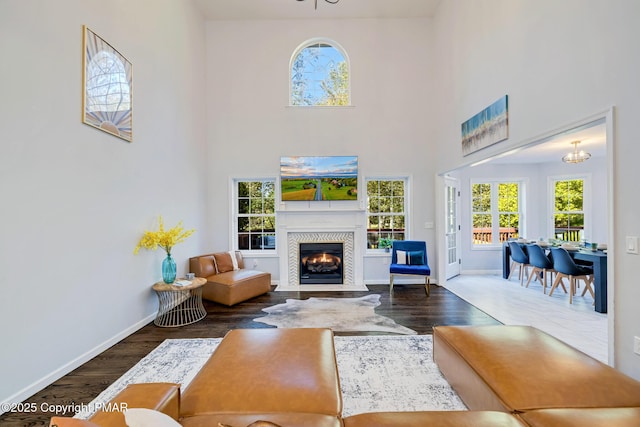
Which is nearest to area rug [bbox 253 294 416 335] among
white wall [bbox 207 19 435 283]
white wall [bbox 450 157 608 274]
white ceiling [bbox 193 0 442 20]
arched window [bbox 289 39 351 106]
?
white wall [bbox 207 19 435 283]

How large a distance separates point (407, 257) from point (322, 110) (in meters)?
3.32

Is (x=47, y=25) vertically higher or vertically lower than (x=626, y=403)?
higher

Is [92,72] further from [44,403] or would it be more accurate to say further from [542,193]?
[542,193]

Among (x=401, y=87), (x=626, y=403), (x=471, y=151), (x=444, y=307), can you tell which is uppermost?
(x=401, y=87)

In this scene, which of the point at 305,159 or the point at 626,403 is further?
the point at 305,159

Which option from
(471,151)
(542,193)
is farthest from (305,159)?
(542,193)

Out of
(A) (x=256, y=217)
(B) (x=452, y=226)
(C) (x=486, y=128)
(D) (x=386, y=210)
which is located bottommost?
(B) (x=452, y=226)

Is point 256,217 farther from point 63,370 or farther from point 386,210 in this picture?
point 63,370

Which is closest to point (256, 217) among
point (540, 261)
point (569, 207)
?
point (540, 261)

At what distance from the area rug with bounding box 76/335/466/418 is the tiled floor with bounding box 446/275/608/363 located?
5.21ft

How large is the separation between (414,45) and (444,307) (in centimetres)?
498

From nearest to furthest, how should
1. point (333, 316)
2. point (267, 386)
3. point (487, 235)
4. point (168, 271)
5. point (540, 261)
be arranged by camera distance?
1. point (267, 386)
2. point (168, 271)
3. point (333, 316)
4. point (540, 261)
5. point (487, 235)

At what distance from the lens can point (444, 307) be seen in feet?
12.9

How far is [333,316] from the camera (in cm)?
360
